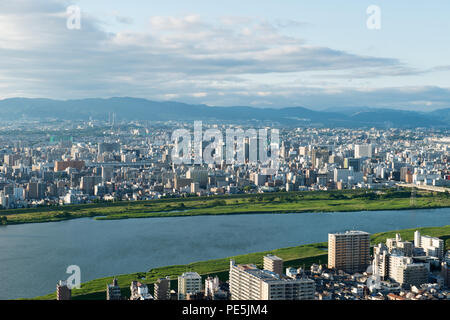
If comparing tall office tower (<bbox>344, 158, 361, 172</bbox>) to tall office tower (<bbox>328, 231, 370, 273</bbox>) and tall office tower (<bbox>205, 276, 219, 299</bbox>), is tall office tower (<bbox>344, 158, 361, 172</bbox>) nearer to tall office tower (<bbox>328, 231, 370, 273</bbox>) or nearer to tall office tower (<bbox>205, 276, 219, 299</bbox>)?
tall office tower (<bbox>328, 231, 370, 273</bbox>)

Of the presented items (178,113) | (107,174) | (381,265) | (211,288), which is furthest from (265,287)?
(178,113)

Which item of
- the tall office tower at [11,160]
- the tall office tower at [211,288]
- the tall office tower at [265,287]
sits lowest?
the tall office tower at [211,288]

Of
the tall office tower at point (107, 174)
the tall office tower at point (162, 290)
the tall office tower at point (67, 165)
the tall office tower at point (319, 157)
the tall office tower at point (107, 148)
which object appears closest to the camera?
the tall office tower at point (162, 290)

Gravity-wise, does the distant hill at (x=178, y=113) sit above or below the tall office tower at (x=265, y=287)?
above

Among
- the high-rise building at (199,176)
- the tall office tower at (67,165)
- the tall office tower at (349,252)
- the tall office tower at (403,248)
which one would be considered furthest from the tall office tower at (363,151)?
the tall office tower at (349,252)

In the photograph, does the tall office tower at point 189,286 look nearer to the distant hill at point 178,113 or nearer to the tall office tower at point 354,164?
the tall office tower at point 354,164

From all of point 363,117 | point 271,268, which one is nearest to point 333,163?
point 271,268
